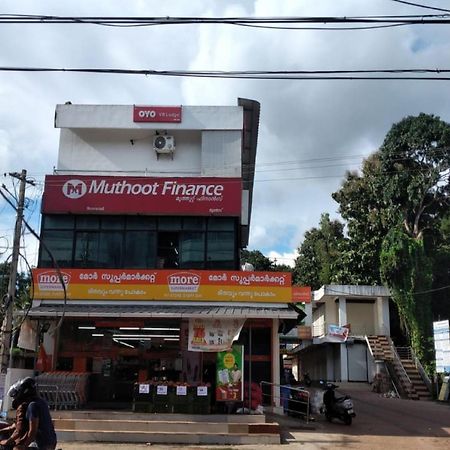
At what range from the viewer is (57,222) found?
19.6 m

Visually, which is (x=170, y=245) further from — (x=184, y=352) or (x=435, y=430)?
(x=435, y=430)

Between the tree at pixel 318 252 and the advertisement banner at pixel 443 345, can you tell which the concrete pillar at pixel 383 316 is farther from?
the tree at pixel 318 252

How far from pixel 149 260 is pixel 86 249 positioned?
2.24 m

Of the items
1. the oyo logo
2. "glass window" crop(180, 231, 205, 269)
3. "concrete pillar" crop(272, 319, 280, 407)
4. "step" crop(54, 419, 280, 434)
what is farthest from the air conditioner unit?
"step" crop(54, 419, 280, 434)

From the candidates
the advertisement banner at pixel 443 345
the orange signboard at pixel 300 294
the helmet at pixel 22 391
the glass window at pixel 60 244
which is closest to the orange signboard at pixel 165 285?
the orange signboard at pixel 300 294

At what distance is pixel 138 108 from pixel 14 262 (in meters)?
9.37

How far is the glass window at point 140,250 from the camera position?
19391mm

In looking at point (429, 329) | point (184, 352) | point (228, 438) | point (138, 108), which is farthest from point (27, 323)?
point (429, 329)

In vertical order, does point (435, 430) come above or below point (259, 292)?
below

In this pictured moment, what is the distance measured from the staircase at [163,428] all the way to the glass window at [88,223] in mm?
7355

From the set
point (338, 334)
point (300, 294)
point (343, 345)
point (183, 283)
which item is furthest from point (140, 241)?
point (343, 345)

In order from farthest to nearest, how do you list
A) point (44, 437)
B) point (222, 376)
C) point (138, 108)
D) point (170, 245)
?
point (138, 108), point (170, 245), point (222, 376), point (44, 437)

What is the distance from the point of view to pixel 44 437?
20.1 ft

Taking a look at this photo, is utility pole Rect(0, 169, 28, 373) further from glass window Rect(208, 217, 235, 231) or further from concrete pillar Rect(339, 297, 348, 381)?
concrete pillar Rect(339, 297, 348, 381)
